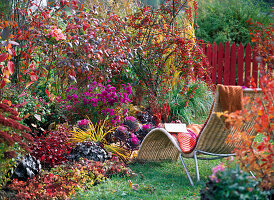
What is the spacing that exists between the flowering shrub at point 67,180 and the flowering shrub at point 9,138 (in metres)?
0.23

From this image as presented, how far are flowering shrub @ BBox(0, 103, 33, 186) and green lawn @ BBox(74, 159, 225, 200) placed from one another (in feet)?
2.21

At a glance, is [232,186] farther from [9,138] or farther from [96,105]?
[96,105]

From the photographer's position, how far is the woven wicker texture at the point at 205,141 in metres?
3.05

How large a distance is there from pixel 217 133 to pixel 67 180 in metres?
1.52

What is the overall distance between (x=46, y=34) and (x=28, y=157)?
147 cm

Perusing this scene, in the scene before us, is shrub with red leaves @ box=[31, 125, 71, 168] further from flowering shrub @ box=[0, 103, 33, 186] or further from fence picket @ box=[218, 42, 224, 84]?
fence picket @ box=[218, 42, 224, 84]

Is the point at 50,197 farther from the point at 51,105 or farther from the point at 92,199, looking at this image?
the point at 51,105

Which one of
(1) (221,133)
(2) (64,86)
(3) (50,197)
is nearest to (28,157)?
(3) (50,197)

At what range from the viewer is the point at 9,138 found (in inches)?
93.0

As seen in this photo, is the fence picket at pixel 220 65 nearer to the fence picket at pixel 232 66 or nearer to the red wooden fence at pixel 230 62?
the red wooden fence at pixel 230 62

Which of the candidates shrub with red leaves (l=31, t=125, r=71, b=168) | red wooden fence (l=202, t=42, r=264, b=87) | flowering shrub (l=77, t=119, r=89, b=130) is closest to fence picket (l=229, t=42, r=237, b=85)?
red wooden fence (l=202, t=42, r=264, b=87)

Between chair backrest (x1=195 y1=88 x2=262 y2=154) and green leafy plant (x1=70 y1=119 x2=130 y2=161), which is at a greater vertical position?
chair backrest (x1=195 y1=88 x2=262 y2=154)

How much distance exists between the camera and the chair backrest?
2.98 metres

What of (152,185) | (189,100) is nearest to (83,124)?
(152,185)
